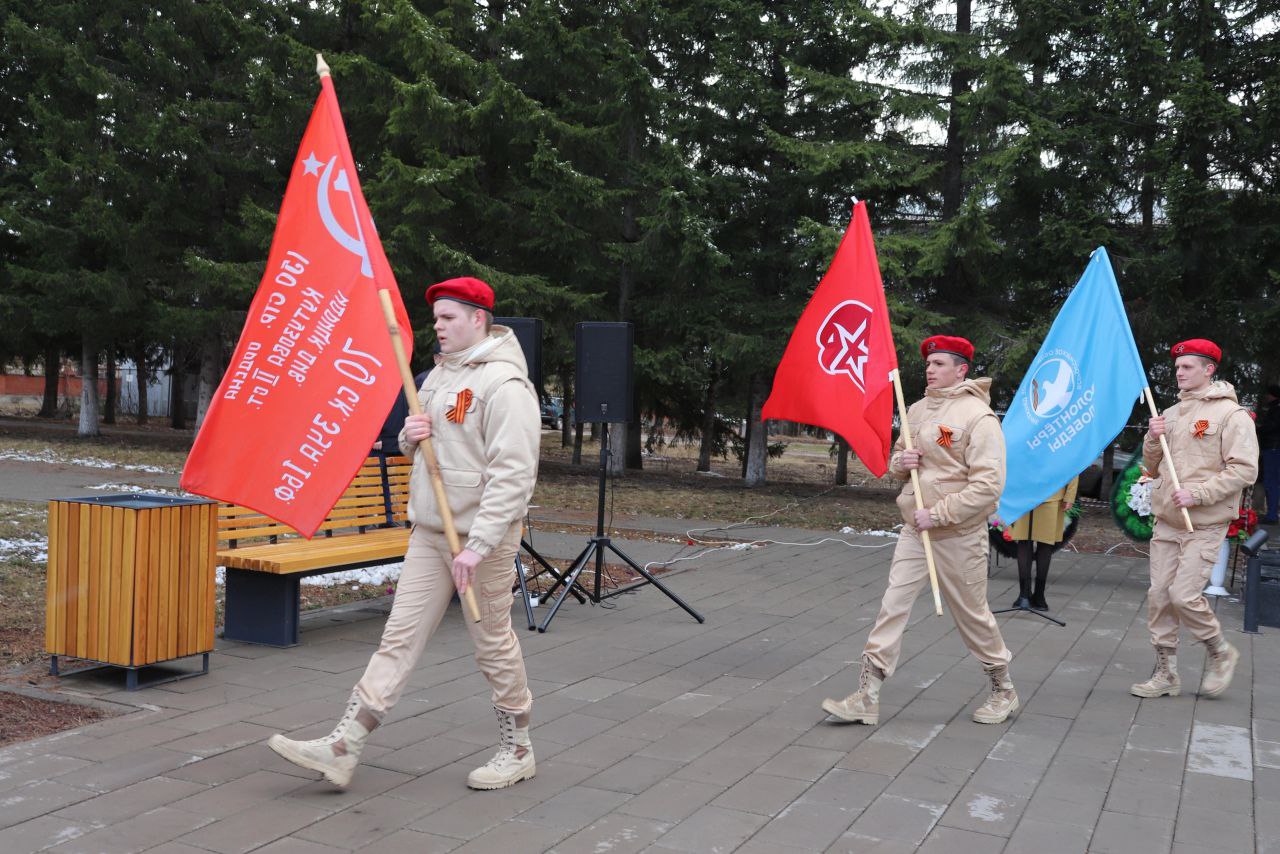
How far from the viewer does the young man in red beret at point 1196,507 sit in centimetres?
680

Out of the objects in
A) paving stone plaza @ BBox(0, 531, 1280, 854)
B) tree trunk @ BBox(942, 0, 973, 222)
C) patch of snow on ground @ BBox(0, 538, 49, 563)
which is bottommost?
paving stone plaza @ BBox(0, 531, 1280, 854)

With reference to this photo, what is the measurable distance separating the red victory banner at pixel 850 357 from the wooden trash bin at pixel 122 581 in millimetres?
3533

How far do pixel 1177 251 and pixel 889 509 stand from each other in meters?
5.98

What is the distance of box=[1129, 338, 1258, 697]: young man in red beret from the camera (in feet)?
22.3

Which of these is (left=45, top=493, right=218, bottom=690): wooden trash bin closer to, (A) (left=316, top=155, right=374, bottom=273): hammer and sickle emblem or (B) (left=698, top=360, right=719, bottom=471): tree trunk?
(A) (left=316, top=155, right=374, bottom=273): hammer and sickle emblem

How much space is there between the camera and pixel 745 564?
39.2ft

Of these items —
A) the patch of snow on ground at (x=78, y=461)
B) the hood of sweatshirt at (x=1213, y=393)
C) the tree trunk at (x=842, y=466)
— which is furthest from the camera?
the tree trunk at (x=842, y=466)

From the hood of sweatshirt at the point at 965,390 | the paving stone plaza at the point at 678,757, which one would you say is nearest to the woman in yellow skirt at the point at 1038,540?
the paving stone plaza at the point at 678,757

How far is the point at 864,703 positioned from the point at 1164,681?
7.14 ft

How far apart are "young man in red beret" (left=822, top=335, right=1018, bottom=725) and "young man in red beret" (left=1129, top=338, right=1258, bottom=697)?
1.36 metres

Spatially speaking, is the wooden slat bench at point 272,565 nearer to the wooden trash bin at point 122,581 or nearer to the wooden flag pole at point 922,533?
the wooden trash bin at point 122,581

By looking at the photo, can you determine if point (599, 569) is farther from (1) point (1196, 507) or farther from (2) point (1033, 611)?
(1) point (1196, 507)

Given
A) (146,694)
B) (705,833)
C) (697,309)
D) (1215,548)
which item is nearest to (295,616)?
(146,694)

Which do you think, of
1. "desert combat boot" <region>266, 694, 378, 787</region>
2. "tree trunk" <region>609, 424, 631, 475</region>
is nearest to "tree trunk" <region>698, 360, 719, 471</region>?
"tree trunk" <region>609, 424, 631, 475</region>
